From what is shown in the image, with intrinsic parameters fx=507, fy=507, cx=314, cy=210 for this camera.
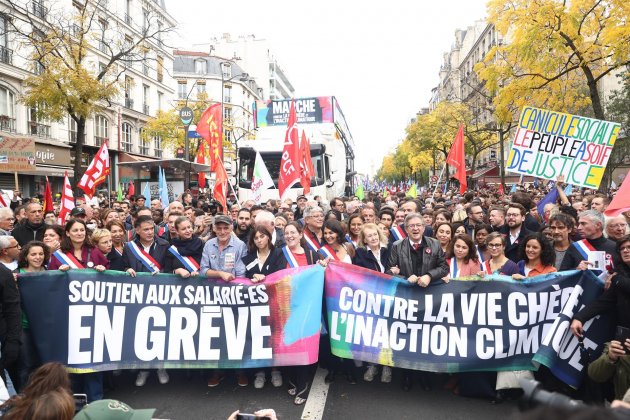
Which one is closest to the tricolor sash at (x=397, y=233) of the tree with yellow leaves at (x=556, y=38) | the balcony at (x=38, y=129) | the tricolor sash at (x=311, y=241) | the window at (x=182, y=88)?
the tricolor sash at (x=311, y=241)

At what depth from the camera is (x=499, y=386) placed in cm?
453

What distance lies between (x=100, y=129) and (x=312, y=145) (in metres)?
24.9

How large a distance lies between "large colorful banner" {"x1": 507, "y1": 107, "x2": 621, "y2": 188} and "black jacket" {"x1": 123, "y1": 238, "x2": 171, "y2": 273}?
6101 millimetres

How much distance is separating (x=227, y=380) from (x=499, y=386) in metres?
2.61

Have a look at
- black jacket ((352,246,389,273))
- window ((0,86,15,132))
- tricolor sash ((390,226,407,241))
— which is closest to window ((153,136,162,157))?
window ((0,86,15,132))

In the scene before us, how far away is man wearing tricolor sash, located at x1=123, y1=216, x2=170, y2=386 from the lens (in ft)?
16.6

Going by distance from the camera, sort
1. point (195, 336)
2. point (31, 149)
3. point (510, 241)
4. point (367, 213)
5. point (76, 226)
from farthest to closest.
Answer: point (31, 149) → point (367, 213) → point (510, 241) → point (76, 226) → point (195, 336)

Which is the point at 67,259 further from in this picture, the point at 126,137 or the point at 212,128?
the point at 126,137

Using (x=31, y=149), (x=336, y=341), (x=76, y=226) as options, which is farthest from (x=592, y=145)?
(x=31, y=149)

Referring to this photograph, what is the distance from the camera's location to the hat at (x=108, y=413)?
2129 millimetres

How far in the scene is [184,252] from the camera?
18.1 ft

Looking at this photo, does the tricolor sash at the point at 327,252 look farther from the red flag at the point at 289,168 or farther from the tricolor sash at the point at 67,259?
the red flag at the point at 289,168

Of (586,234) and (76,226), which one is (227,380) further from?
(586,234)

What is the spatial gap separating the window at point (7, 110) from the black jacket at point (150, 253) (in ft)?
75.8
